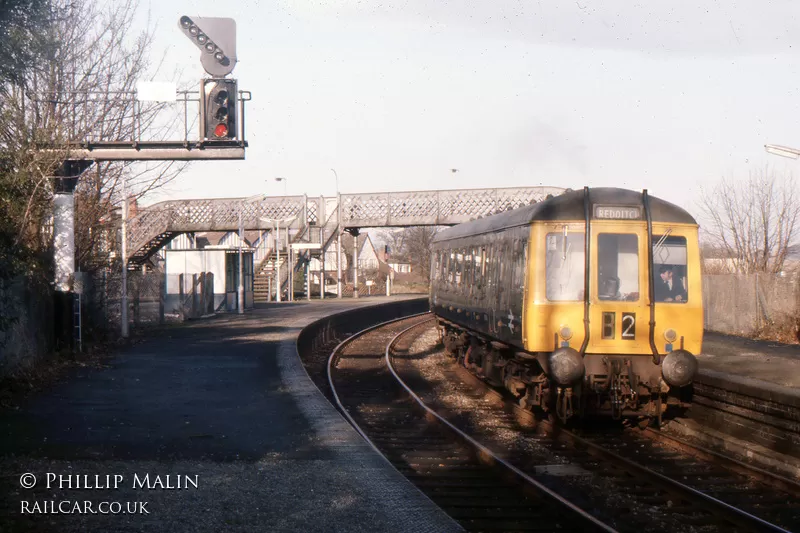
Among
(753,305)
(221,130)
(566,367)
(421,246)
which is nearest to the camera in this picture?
(566,367)

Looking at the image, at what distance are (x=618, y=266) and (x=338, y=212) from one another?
2744 centimetres

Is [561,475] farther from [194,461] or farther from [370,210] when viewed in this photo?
[370,210]

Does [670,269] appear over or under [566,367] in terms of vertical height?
over

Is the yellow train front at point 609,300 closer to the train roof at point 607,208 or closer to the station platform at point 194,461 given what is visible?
the train roof at point 607,208

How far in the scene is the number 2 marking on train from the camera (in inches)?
455

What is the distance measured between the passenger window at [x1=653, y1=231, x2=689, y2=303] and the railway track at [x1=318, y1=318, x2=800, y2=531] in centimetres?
192

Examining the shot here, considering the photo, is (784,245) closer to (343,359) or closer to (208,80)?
(343,359)

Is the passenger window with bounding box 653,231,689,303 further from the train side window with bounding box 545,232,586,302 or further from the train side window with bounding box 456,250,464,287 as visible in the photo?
the train side window with bounding box 456,250,464,287

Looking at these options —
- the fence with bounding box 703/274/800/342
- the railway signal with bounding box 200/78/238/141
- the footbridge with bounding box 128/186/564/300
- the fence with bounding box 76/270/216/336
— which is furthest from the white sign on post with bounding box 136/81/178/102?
the footbridge with bounding box 128/186/564/300

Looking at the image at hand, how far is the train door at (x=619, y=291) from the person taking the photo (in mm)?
Answer: 11555

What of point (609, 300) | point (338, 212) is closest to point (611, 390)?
point (609, 300)

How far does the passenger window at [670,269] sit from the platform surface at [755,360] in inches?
63.7

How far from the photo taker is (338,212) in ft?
126

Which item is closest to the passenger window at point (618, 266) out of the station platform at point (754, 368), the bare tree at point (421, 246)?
the station platform at point (754, 368)
